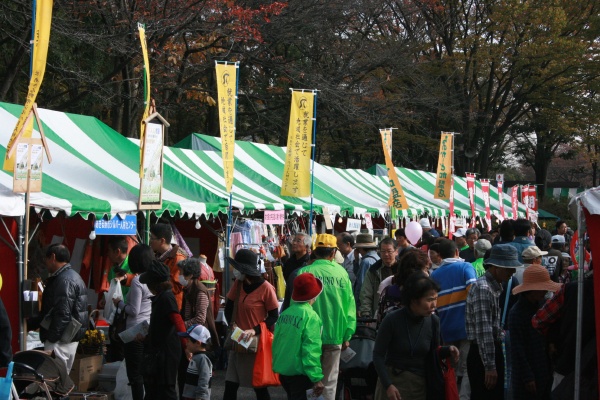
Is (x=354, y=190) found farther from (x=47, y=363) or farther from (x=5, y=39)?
(x=47, y=363)

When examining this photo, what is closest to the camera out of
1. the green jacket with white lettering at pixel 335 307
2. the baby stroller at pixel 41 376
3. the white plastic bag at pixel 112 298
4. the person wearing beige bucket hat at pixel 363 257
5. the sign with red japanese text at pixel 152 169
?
the baby stroller at pixel 41 376

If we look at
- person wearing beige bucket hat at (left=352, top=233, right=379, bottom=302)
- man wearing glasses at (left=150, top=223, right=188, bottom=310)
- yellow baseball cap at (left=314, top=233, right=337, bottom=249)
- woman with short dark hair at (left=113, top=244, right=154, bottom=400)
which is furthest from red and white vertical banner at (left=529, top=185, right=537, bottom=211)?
woman with short dark hair at (left=113, top=244, right=154, bottom=400)

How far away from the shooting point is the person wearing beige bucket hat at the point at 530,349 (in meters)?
5.46

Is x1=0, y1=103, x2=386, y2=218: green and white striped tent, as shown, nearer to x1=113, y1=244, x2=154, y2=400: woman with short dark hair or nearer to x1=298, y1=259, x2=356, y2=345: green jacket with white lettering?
x1=113, y1=244, x2=154, y2=400: woman with short dark hair

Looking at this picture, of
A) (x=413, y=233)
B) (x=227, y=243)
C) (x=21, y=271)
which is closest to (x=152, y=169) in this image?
(x=21, y=271)

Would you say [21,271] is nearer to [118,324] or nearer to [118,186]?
[118,324]

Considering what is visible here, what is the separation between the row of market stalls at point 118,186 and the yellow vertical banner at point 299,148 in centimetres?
50

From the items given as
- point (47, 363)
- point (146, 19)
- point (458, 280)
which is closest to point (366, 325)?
point (458, 280)

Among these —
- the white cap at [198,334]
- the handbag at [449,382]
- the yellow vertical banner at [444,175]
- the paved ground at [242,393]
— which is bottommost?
the paved ground at [242,393]

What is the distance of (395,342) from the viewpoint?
5.07 metres

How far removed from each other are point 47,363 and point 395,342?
296 cm

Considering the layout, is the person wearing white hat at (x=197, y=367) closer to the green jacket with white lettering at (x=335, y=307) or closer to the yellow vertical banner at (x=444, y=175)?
the green jacket with white lettering at (x=335, y=307)

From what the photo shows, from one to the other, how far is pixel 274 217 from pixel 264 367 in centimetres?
641

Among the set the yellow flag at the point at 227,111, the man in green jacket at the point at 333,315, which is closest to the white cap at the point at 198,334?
the man in green jacket at the point at 333,315
